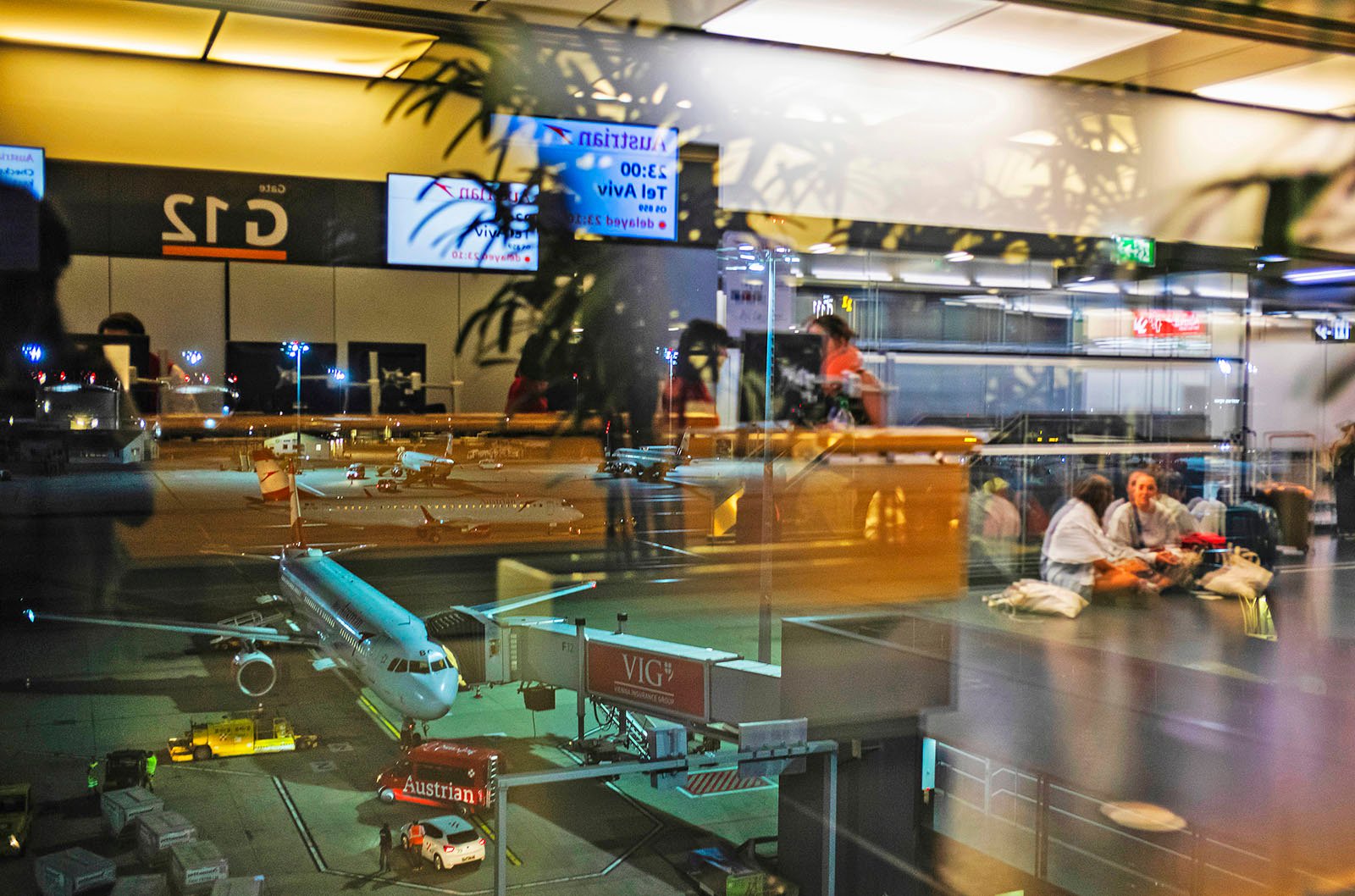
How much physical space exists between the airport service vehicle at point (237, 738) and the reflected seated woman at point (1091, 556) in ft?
6.68

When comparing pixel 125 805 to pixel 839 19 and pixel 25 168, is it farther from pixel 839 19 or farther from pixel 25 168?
pixel 839 19

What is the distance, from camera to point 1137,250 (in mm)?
2805

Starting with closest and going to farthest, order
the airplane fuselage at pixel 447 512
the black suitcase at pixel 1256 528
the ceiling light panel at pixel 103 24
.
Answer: the ceiling light panel at pixel 103 24
the airplane fuselage at pixel 447 512
the black suitcase at pixel 1256 528

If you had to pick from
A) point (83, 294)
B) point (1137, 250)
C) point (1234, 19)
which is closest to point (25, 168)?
point (83, 294)

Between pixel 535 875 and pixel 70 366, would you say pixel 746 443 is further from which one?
pixel 70 366

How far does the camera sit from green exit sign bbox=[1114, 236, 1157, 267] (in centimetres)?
279

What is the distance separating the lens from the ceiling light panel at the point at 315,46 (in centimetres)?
182

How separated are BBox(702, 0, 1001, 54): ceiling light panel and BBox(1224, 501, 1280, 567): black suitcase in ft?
5.72

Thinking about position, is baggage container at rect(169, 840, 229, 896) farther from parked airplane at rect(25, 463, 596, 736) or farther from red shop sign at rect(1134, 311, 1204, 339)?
red shop sign at rect(1134, 311, 1204, 339)

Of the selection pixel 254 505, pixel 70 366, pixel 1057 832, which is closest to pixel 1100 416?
pixel 1057 832

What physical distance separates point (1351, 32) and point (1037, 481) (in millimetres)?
1369

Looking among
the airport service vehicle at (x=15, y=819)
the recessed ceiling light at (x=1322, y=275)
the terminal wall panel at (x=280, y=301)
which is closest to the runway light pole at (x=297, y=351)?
the terminal wall panel at (x=280, y=301)

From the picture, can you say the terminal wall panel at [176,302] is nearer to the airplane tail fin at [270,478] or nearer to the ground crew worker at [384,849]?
the airplane tail fin at [270,478]

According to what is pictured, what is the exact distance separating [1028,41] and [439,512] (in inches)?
66.9
